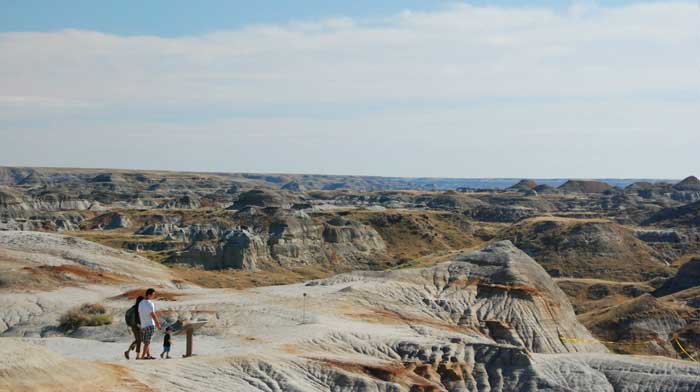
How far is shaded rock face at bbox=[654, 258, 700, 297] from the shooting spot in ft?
215

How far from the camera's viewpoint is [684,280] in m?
66.2

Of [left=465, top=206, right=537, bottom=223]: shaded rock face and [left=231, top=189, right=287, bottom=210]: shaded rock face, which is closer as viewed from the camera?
[left=231, top=189, right=287, bottom=210]: shaded rock face

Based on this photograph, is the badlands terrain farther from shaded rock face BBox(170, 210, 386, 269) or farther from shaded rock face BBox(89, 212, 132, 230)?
shaded rock face BBox(89, 212, 132, 230)

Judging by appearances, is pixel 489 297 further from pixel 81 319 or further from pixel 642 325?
pixel 81 319

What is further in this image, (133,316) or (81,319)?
(81,319)

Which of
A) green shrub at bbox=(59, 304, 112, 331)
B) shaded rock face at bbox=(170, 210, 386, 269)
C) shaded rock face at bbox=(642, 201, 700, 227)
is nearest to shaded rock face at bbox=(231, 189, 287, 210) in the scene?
shaded rock face at bbox=(170, 210, 386, 269)

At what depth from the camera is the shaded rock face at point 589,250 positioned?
82188 mm

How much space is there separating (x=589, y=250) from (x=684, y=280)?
21441 mm

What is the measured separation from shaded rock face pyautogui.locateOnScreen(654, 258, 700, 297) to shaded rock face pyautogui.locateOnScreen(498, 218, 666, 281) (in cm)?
1214

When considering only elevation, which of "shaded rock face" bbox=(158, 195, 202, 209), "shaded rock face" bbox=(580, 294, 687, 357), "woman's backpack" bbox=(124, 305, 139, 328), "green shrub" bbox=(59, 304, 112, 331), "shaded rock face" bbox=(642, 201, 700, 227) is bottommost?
"shaded rock face" bbox=(580, 294, 687, 357)

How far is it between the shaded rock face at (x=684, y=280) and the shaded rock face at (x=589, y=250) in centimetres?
1214

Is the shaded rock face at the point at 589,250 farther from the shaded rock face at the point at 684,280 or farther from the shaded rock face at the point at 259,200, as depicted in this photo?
the shaded rock face at the point at 259,200

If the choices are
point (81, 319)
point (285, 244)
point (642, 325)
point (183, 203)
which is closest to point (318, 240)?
point (285, 244)

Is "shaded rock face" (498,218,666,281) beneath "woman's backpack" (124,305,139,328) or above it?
beneath
